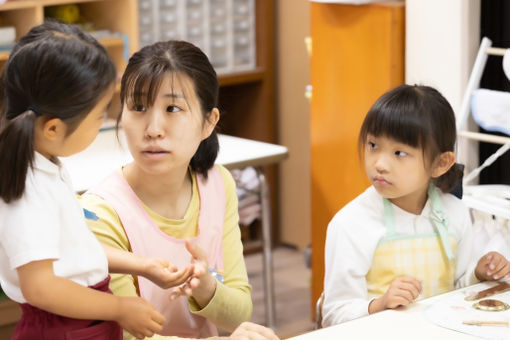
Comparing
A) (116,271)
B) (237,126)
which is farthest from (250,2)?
(116,271)

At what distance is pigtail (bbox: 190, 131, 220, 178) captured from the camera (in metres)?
1.70

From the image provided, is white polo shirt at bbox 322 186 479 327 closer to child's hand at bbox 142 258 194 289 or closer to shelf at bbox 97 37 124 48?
child's hand at bbox 142 258 194 289

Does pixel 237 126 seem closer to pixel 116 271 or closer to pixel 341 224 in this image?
pixel 341 224

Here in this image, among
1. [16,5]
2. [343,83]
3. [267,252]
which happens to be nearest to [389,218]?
[343,83]

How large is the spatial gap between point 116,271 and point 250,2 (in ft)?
8.45

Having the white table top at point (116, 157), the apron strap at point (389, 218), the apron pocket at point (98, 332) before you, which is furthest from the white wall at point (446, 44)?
the apron pocket at point (98, 332)

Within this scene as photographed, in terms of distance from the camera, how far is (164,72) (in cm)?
152

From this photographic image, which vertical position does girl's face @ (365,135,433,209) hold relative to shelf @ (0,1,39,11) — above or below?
below

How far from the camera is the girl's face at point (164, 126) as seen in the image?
150 cm

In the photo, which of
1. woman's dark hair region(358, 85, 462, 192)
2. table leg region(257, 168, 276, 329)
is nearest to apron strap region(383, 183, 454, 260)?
woman's dark hair region(358, 85, 462, 192)

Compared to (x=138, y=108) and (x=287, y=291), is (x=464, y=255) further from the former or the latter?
(x=287, y=291)

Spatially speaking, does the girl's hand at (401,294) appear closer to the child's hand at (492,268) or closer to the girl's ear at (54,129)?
the child's hand at (492,268)

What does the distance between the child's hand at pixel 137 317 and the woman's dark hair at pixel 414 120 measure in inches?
24.7

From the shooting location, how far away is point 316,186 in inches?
116
